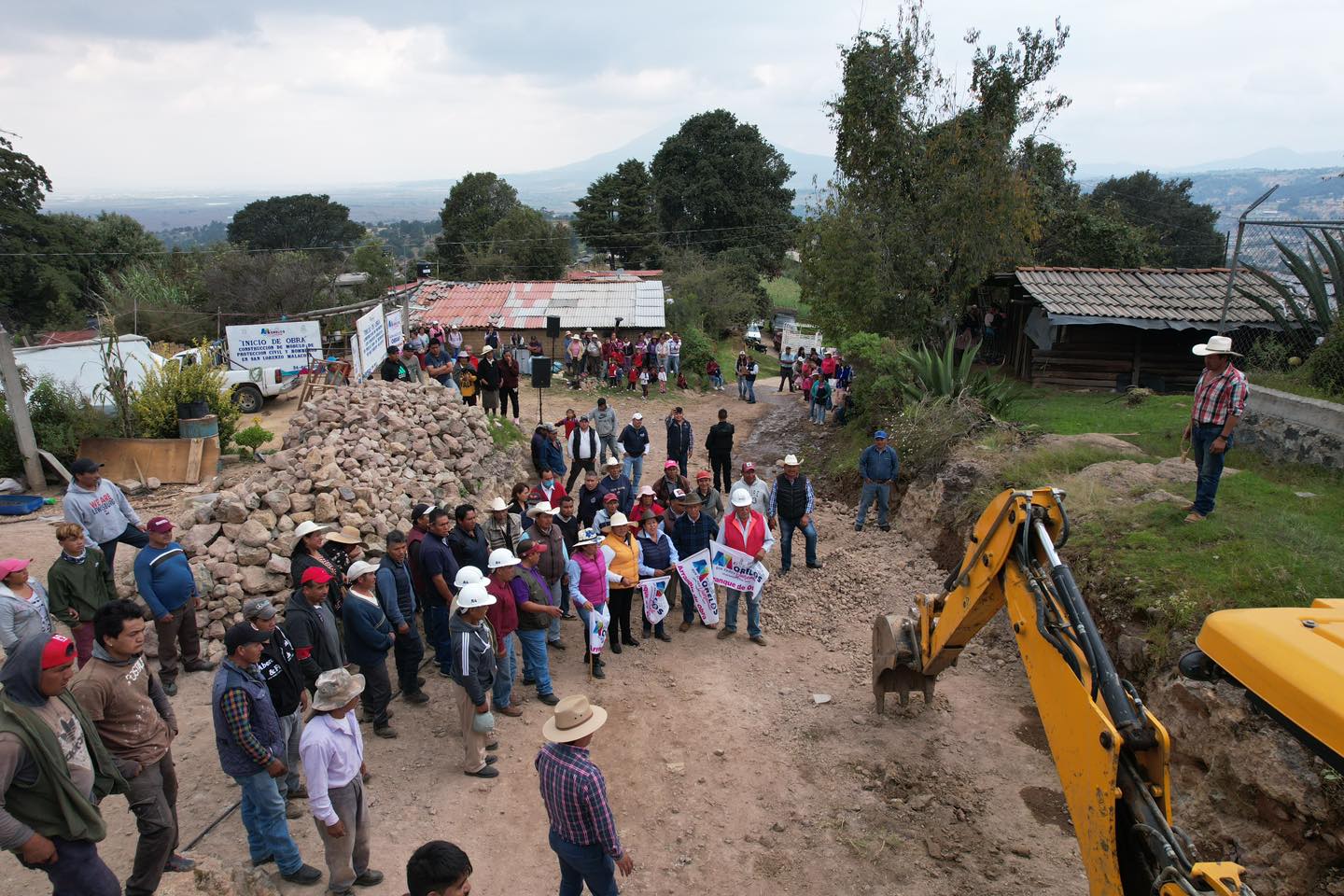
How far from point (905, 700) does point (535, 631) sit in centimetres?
352

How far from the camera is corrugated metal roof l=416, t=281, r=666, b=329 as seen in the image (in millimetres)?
28547

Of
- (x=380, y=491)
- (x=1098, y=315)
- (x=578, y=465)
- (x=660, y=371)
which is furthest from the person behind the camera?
(x=660, y=371)

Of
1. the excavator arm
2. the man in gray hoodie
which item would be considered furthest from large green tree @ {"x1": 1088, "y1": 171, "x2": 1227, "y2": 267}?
the man in gray hoodie

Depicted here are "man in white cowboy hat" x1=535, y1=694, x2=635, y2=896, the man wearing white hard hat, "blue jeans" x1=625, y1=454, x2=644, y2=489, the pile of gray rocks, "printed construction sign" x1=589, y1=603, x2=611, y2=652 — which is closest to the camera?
"man in white cowboy hat" x1=535, y1=694, x2=635, y2=896

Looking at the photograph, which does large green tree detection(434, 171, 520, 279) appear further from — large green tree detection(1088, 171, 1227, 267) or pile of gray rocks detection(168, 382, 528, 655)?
pile of gray rocks detection(168, 382, 528, 655)

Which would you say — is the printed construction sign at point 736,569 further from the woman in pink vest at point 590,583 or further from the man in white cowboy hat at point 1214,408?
the man in white cowboy hat at point 1214,408

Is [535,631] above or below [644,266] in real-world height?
below

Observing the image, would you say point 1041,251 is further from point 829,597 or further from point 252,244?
point 252,244

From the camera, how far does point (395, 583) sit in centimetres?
714

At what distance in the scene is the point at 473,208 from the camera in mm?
62031

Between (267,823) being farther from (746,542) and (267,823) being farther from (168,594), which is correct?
(746,542)

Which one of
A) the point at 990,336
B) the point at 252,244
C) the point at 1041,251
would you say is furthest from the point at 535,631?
the point at 252,244

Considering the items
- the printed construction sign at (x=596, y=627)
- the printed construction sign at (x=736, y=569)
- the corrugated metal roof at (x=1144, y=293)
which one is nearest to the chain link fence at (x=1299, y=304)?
the corrugated metal roof at (x=1144, y=293)

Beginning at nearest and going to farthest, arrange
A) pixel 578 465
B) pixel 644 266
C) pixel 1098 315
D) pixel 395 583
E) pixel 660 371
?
pixel 395 583 < pixel 578 465 < pixel 1098 315 < pixel 660 371 < pixel 644 266
